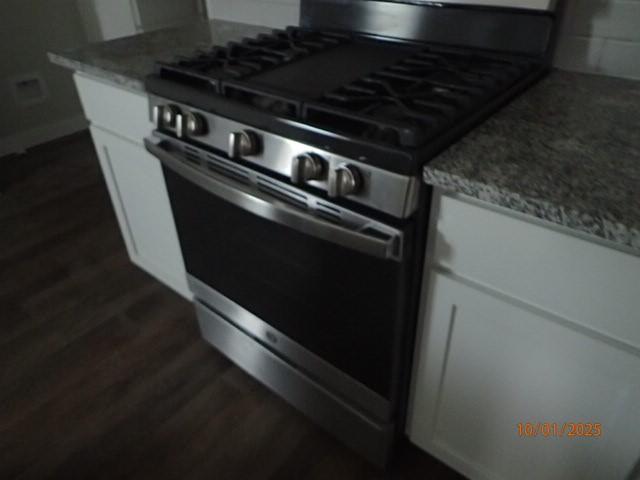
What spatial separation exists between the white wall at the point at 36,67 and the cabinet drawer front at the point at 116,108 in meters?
1.80

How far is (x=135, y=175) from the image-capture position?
1562mm

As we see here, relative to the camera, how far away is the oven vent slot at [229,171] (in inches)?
41.2

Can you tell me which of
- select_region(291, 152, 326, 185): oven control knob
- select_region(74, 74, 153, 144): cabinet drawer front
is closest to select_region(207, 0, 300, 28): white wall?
select_region(74, 74, 153, 144): cabinet drawer front

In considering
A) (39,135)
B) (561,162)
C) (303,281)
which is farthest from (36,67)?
Result: (561,162)

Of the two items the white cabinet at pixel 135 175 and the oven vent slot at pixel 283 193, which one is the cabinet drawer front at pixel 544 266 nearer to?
the oven vent slot at pixel 283 193

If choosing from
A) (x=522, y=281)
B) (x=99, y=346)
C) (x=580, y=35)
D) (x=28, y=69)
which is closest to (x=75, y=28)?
(x=28, y=69)

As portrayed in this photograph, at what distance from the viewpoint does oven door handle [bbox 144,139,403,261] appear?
0.85 meters

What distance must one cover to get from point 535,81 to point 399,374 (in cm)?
76

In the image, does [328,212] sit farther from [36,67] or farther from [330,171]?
[36,67]

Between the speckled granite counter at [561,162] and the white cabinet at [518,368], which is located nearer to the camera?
the speckled granite counter at [561,162]

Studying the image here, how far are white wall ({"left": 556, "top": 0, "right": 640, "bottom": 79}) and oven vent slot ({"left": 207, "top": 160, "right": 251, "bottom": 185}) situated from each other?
0.86m

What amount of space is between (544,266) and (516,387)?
0.98 ft

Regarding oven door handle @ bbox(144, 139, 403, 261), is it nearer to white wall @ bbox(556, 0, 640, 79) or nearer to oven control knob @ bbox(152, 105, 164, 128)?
oven control knob @ bbox(152, 105, 164, 128)

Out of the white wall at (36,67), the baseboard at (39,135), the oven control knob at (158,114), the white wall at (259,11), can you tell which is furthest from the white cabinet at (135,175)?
the white wall at (36,67)
